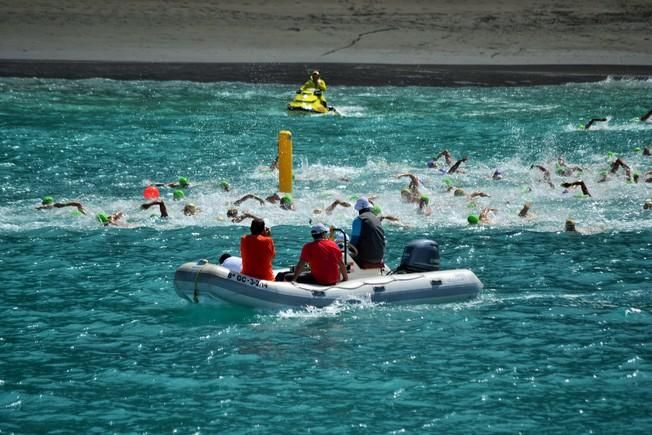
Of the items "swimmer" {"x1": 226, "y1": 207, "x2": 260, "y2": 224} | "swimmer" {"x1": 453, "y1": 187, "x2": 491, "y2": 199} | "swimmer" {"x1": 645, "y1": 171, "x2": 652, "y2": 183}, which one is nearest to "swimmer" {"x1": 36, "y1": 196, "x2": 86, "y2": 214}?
"swimmer" {"x1": 226, "y1": 207, "x2": 260, "y2": 224}

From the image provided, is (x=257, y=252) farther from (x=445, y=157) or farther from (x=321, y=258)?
(x=445, y=157)

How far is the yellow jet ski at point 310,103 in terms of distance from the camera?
1335 inches

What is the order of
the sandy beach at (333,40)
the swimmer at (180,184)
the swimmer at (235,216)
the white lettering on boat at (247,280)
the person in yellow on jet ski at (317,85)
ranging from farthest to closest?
the sandy beach at (333,40) → the person in yellow on jet ski at (317,85) → the swimmer at (180,184) → the swimmer at (235,216) → the white lettering on boat at (247,280)

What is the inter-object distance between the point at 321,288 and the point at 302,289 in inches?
10.2

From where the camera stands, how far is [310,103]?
3397cm

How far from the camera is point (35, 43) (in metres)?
44.0

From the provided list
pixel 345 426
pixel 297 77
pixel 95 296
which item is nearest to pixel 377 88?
pixel 297 77

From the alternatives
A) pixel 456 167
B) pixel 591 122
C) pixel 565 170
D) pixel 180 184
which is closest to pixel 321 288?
pixel 180 184

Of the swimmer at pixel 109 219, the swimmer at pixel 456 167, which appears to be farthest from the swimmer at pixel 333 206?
the swimmer at pixel 456 167

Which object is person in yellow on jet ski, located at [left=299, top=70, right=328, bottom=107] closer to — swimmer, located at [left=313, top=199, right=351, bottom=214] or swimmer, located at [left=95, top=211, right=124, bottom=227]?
swimmer, located at [left=313, top=199, right=351, bottom=214]

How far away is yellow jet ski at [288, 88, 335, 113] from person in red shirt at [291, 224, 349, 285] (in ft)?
61.1

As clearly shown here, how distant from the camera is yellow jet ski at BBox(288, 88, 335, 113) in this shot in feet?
111

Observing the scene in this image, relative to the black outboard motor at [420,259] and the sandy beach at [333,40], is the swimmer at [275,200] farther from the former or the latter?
the sandy beach at [333,40]

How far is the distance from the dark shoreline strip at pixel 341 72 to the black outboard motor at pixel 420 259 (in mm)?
23342
